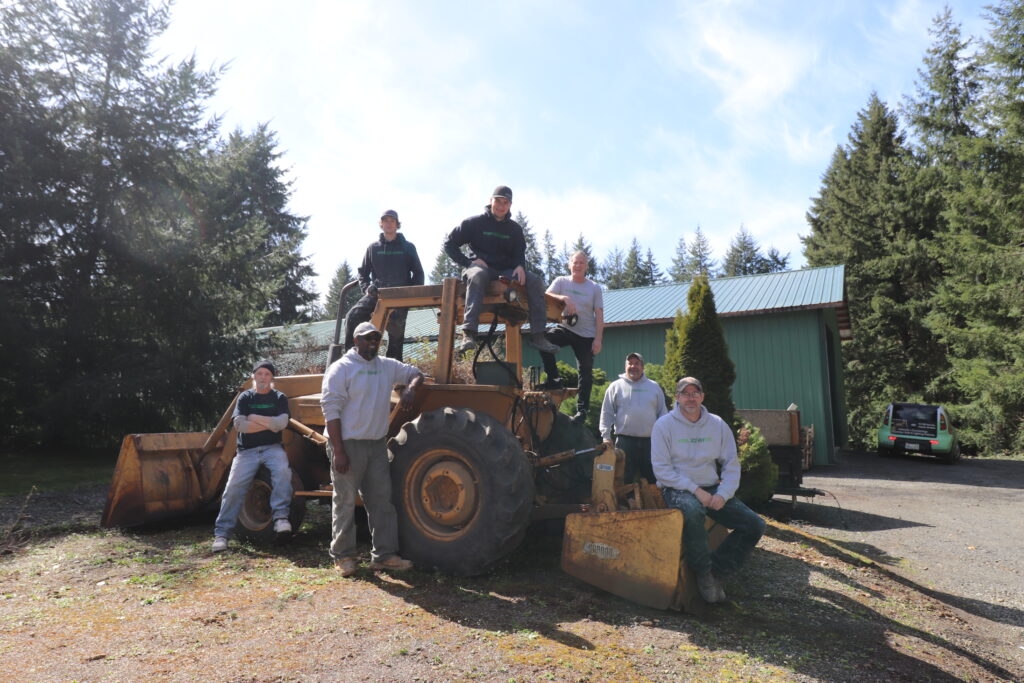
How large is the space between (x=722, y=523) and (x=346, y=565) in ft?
9.16

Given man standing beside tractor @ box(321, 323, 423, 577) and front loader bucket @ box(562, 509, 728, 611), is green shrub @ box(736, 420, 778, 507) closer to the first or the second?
front loader bucket @ box(562, 509, 728, 611)

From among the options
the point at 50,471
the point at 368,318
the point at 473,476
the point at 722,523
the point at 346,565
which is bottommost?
the point at 346,565

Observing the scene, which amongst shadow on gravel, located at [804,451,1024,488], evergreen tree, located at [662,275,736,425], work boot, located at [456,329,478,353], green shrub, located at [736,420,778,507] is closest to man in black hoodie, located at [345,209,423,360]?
work boot, located at [456,329,478,353]

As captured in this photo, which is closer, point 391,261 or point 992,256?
point 391,261

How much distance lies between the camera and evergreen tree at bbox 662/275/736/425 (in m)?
10.1

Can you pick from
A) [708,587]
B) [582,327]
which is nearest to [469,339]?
[582,327]

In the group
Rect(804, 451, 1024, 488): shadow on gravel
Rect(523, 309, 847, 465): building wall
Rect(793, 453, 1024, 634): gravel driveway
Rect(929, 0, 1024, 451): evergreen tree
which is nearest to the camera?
Rect(793, 453, 1024, 634): gravel driveway

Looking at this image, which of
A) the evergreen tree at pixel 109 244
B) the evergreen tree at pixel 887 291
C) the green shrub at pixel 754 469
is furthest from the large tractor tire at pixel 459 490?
the evergreen tree at pixel 887 291

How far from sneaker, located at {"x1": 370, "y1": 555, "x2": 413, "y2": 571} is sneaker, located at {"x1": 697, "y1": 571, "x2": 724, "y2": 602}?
2053 mm

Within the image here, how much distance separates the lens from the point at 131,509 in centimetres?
680

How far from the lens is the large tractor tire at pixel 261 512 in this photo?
6.25m

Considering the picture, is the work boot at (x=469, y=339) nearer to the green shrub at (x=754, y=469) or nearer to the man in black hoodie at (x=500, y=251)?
the man in black hoodie at (x=500, y=251)

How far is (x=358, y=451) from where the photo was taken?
5.28 metres

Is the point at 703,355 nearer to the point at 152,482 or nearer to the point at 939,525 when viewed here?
the point at 939,525
